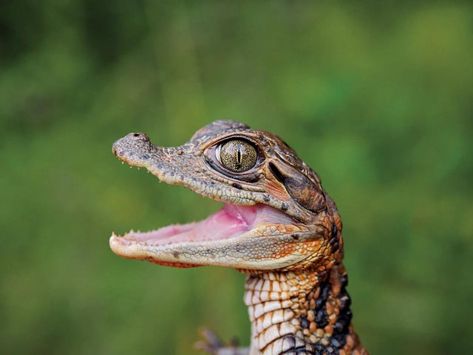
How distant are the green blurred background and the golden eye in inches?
67.1

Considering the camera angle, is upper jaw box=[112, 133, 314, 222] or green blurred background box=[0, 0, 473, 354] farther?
green blurred background box=[0, 0, 473, 354]

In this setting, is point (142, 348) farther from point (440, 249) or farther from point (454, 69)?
point (454, 69)

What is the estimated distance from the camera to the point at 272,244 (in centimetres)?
158

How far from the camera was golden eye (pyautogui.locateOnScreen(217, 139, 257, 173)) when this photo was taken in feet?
5.24

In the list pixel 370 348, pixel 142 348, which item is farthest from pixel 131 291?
pixel 370 348

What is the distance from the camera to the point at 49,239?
3.87 meters

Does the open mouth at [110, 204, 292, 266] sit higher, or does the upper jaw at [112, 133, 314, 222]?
the upper jaw at [112, 133, 314, 222]

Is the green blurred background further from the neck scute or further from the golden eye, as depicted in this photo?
the golden eye

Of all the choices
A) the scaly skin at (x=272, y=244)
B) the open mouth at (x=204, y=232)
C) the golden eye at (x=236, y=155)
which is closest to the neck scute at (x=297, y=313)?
the scaly skin at (x=272, y=244)

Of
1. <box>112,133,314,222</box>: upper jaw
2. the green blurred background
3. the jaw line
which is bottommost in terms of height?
the jaw line

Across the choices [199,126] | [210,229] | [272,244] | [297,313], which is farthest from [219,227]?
[199,126]

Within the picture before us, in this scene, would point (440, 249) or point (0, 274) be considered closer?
point (440, 249)

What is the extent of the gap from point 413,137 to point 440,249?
59cm

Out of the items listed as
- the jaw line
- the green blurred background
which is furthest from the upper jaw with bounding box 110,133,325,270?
the green blurred background
